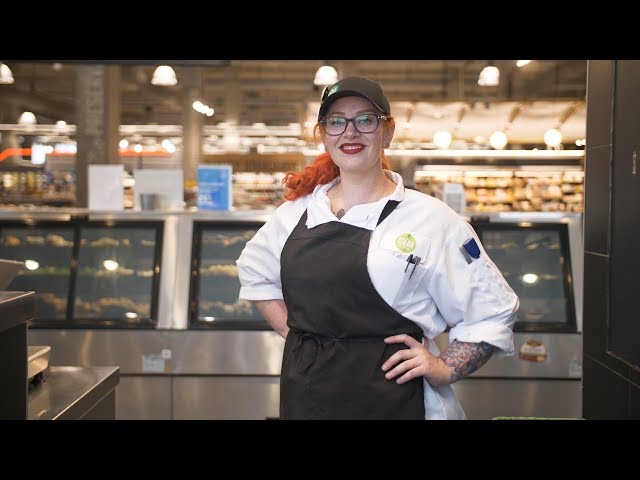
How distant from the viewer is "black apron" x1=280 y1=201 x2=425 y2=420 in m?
1.89

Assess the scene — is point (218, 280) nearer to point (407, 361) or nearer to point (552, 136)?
point (407, 361)

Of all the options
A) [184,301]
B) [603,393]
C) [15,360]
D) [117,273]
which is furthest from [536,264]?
[15,360]

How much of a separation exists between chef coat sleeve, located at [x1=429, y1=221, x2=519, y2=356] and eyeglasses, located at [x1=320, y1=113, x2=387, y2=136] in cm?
34

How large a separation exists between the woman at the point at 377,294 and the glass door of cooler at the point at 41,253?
331 cm

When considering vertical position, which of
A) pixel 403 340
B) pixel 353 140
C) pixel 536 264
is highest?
pixel 353 140

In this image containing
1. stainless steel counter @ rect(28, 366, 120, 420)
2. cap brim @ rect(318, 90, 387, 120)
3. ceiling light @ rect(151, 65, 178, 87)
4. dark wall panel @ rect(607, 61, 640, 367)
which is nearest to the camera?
cap brim @ rect(318, 90, 387, 120)

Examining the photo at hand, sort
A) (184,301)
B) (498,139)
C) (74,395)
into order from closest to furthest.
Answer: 1. (74,395)
2. (184,301)
3. (498,139)

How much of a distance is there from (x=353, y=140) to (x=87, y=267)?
3401 millimetres

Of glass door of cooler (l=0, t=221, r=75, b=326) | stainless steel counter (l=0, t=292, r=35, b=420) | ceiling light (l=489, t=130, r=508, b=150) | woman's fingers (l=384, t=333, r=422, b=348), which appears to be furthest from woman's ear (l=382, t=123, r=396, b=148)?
ceiling light (l=489, t=130, r=508, b=150)

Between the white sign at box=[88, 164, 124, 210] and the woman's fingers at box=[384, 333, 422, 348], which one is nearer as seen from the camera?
the woman's fingers at box=[384, 333, 422, 348]

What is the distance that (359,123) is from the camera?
6.25 feet

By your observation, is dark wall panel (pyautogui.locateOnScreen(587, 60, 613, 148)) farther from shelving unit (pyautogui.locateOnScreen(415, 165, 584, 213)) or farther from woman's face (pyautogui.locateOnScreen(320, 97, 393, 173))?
shelving unit (pyautogui.locateOnScreen(415, 165, 584, 213))
